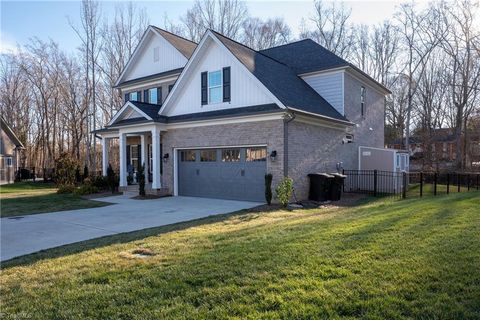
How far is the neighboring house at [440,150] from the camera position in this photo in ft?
102

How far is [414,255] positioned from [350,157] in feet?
46.0

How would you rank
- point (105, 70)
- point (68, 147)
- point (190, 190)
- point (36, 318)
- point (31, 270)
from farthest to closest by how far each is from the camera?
point (68, 147), point (105, 70), point (190, 190), point (31, 270), point (36, 318)

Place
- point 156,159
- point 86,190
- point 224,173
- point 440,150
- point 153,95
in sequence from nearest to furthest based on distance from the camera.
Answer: point 224,173 < point 156,159 < point 86,190 < point 153,95 < point 440,150

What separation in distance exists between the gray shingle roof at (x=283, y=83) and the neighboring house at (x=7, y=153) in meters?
23.6

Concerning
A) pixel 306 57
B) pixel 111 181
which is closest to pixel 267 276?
pixel 111 181

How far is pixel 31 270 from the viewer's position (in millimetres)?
5461

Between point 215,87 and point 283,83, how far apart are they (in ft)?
10.2

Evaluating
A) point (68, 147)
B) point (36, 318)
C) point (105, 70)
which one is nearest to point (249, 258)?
point (36, 318)

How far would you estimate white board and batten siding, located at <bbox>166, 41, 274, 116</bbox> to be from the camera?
1430cm

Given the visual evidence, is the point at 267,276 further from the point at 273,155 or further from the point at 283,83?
the point at 283,83

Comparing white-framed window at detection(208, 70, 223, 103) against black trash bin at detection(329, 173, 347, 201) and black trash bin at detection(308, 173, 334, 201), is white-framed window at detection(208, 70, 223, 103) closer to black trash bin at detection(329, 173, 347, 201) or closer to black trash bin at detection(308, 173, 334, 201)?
black trash bin at detection(308, 173, 334, 201)

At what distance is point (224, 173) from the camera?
15.1m

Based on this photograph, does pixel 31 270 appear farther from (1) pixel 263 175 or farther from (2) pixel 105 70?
(2) pixel 105 70

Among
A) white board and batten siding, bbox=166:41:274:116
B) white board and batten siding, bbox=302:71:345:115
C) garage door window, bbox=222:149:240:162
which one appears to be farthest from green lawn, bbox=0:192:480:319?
white board and batten siding, bbox=302:71:345:115
